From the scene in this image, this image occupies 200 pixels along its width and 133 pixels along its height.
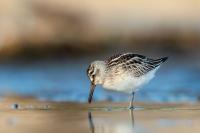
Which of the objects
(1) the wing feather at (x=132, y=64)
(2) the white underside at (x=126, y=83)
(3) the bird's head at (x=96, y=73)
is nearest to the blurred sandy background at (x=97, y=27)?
(1) the wing feather at (x=132, y=64)

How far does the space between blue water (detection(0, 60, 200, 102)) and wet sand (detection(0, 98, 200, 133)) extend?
1.01m

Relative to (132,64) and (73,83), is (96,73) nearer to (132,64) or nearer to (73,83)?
(132,64)

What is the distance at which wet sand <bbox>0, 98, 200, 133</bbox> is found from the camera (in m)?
11.0

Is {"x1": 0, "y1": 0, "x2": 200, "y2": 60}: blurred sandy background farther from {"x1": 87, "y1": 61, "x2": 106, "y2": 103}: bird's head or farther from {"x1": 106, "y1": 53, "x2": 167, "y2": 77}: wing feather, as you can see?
{"x1": 87, "y1": 61, "x2": 106, "y2": 103}: bird's head

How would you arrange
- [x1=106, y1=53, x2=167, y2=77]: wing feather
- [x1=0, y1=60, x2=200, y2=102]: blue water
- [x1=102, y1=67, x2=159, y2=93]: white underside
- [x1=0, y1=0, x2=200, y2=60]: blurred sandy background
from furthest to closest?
[x1=0, y1=0, x2=200, y2=60]: blurred sandy background, [x1=0, y1=60, x2=200, y2=102]: blue water, [x1=106, y1=53, x2=167, y2=77]: wing feather, [x1=102, y1=67, x2=159, y2=93]: white underside

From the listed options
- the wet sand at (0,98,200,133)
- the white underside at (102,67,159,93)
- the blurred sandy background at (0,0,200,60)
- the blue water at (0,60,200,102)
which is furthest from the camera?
the blurred sandy background at (0,0,200,60)

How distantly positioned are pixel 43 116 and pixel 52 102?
5.81 ft

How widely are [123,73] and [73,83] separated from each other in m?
3.16

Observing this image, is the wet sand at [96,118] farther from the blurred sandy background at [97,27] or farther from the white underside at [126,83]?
the blurred sandy background at [97,27]

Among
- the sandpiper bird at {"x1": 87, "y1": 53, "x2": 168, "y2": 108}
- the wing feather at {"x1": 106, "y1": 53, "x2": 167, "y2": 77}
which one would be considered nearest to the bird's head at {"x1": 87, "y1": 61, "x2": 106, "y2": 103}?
the sandpiper bird at {"x1": 87, "y1": 53, "x2": 168, "y2": 108}

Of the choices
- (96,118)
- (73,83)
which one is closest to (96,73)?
(96,118)

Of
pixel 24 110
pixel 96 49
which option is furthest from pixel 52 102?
pixel 96 49

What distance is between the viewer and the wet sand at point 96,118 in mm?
11008

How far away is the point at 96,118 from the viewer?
11.9 meters
